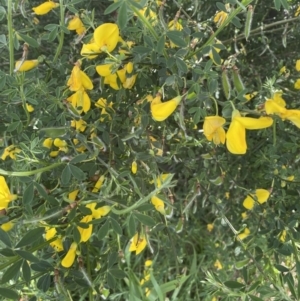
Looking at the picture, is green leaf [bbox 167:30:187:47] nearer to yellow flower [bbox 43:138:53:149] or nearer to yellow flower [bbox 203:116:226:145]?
yellow flower [bbox 203:116:226:145]

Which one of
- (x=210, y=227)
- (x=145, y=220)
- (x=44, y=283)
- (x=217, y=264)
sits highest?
(x=145, y=220)

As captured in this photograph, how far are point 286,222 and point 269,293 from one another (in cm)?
14

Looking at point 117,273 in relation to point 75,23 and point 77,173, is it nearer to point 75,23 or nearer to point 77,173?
point 77,173

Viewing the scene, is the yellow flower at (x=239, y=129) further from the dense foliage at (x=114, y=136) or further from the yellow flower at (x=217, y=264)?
the yellow flower at (x=217, y=264)

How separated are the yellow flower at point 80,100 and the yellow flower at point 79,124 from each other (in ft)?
0.06

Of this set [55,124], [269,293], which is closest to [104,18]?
[55,124]

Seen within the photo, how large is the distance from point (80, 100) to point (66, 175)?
0.12 m

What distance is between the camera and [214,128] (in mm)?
538

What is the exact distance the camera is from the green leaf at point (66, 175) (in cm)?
52

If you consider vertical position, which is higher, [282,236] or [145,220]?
[145,220]

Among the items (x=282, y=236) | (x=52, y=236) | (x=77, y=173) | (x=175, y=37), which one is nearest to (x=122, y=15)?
(x=175, y=37)

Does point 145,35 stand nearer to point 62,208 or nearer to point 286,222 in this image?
point 62,208

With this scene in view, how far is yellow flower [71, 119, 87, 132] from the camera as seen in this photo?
0.61 m

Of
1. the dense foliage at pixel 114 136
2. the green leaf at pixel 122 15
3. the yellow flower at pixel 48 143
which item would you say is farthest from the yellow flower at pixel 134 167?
the green leaf at pixel 122 15
